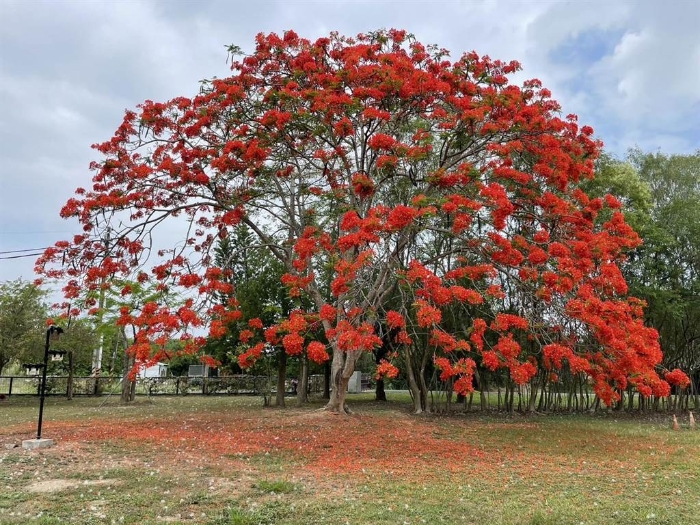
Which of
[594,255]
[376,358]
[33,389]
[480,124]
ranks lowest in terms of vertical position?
[33,389]

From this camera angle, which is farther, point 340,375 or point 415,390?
point 415,390

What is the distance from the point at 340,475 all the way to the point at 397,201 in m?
9.25

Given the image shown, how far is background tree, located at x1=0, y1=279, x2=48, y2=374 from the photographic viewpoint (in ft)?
61.3

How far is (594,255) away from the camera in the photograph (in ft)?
33.2

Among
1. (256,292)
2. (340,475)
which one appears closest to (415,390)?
(256,292)

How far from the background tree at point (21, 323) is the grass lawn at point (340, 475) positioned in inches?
277

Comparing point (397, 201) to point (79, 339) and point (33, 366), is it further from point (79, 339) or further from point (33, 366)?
point (79, 339)

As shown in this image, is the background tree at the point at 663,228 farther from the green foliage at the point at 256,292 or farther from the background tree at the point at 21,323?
the background tree at the point at 21,323

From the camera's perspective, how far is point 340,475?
700cm

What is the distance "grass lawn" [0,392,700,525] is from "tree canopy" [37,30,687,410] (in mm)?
1420

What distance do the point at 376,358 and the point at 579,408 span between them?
7.97 meters

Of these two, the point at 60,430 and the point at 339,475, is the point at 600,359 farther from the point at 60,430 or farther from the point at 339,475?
the point at 60,430

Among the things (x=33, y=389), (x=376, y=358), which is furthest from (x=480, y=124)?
(x=33, y=389)

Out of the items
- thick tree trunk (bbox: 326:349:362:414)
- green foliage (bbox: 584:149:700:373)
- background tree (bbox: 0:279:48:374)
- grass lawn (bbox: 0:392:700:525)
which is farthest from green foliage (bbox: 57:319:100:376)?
green foliage (bbox: 584:149:700:373)
